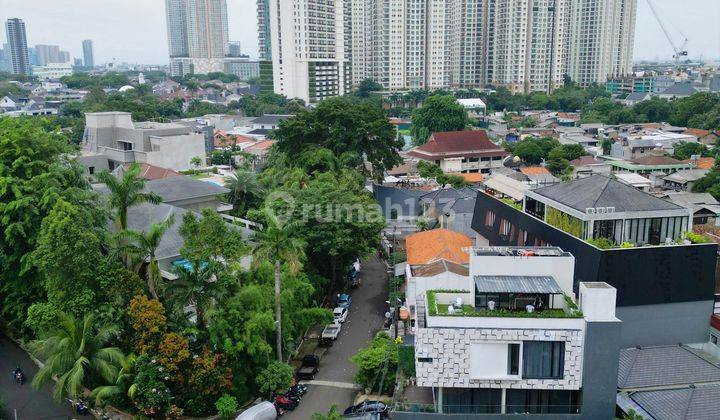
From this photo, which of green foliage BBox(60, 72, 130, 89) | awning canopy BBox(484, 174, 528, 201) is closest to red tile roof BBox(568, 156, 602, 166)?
awning canopy BBox(484, 174, 528, 201)

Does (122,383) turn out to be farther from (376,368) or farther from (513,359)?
(513,359)

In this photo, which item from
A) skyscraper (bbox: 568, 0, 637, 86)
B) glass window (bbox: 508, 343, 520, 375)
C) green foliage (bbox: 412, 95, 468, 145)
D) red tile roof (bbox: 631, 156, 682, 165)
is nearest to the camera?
glass window (bbox: 508, 343, 520, 375)

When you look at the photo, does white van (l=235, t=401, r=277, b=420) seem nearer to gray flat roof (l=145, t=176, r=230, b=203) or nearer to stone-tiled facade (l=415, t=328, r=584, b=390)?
stone-tiled facade (l=415, t=328, r=584, b=390)

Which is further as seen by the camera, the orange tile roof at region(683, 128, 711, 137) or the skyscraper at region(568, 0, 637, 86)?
the skyscraper at region(568, 0, 637, 86)

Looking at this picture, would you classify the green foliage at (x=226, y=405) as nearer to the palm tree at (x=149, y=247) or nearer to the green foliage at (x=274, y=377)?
the green foliage at (x=274, y=377)

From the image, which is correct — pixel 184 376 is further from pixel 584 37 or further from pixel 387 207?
pixel 584 37

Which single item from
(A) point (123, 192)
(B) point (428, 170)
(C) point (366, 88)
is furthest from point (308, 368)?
(C) point (366, 88)
